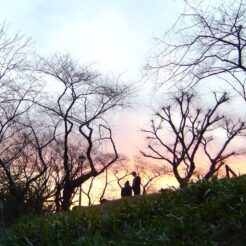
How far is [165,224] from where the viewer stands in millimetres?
5273

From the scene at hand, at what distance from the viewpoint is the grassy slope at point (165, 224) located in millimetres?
4805

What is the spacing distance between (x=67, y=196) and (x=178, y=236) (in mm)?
20299

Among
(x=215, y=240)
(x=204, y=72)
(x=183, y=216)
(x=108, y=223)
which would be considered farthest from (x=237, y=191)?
(x=204, y=72)

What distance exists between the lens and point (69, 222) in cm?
650

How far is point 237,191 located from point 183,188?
1.57 metres

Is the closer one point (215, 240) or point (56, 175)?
point (215, 240)

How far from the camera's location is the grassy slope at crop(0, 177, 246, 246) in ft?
15.8

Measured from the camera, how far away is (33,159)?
114 ft

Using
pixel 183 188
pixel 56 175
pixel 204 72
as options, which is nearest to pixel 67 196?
pixel 56 175

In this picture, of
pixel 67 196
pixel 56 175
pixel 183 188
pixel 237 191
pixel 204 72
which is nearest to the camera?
pixel 237 191

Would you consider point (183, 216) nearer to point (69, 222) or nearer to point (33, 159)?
point (69, 222)

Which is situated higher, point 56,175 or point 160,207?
point 56,175

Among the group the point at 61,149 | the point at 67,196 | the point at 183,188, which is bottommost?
the point at 183,188

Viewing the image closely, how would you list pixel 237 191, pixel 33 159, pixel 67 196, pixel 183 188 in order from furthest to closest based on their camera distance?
pixel 33 159, pixel 67 196, pixel 183 188, pixel 237 191
